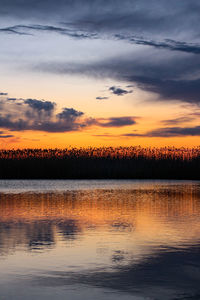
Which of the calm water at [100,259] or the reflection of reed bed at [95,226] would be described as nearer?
the calm water at [100,259]

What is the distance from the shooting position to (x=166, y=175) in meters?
179

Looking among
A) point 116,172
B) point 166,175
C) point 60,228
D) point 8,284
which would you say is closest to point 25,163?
point 116,172

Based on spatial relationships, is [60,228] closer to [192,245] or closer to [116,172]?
[192,245]

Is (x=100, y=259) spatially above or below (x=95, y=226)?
below

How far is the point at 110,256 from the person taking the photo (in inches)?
656

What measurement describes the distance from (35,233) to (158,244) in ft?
22.5

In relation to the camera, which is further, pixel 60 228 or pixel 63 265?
pixel 60 228

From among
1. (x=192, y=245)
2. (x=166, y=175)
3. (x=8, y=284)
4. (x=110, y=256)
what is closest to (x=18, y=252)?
(x=110, y=256)

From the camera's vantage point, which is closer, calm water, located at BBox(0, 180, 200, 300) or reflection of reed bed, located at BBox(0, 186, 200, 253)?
calm water, located at BBox(0, 180, 200, 300)

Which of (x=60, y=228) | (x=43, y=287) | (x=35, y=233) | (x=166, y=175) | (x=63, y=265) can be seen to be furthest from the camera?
(x=166, y=175)

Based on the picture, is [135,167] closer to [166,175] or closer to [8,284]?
[166,175]

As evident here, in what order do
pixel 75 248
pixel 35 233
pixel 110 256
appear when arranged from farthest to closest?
1. pixel 35 233
2. pixel 75 248
3. pixel 110 256

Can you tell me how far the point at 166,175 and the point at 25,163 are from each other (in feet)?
187

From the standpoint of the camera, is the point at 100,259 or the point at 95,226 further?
the point at 95,226
